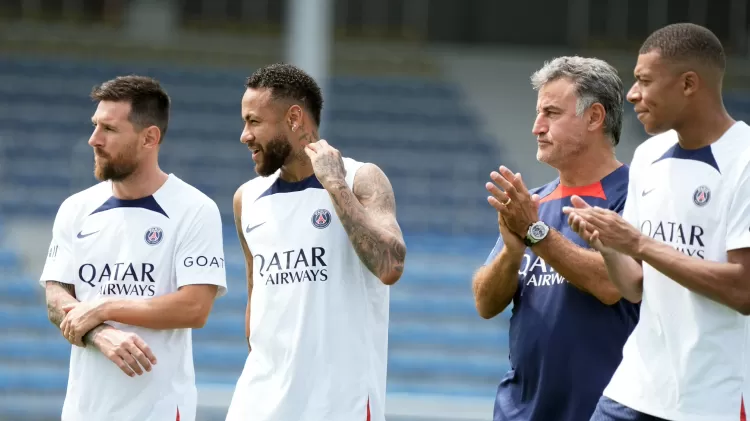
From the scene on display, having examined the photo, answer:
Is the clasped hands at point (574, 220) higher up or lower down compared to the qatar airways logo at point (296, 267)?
higher up

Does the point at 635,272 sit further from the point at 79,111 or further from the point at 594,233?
the point at 79,111

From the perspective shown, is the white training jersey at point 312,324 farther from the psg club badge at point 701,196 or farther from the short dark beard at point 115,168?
the psg club badge at point 701,196

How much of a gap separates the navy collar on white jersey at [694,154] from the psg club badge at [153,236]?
1984 mm

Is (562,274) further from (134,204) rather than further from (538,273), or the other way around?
(134,204)

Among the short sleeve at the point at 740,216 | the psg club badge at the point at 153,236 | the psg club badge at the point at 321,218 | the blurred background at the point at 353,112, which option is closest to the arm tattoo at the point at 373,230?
the psg club badge at the point at 321,218

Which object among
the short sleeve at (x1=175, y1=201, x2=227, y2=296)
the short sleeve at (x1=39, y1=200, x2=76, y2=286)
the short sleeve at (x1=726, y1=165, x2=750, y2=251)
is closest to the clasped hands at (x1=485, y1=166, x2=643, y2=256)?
the short sleeve at (x1=726, y1=165, x2=750, y2=251)

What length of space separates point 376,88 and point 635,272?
47.6 ft

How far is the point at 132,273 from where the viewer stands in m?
4.55

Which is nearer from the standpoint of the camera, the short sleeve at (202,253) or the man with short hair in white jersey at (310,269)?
the man with short hair in white jersey at (310,269)

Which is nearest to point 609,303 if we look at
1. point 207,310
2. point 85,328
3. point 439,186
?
point 207,310

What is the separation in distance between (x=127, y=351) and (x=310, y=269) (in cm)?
78

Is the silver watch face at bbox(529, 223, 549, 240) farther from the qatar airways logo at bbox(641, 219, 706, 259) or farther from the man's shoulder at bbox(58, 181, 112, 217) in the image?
the man's shoulder at bbox(58, 181, 112, 217)

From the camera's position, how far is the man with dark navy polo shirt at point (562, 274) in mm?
4227

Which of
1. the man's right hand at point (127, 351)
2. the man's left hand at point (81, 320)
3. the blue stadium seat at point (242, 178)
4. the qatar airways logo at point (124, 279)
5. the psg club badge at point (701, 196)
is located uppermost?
the psg club badge at point (701, 196)
